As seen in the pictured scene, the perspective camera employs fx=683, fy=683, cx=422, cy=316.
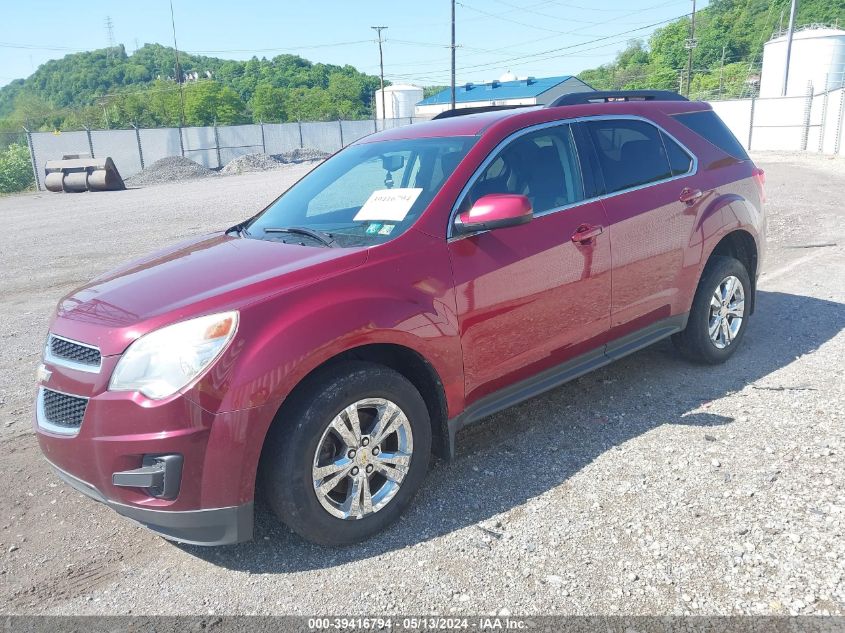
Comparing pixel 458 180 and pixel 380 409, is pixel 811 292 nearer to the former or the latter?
pixel 458 180

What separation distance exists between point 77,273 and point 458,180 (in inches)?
318

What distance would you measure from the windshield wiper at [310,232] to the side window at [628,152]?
5.96ft

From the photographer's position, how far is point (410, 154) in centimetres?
411

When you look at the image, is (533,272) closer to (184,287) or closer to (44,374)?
(184,287)

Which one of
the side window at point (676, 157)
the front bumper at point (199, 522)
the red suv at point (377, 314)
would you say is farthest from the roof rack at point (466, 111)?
the front bumper at point (199, 522)

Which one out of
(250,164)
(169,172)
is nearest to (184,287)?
(169,172)

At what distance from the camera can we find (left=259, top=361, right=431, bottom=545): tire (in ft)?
9.49

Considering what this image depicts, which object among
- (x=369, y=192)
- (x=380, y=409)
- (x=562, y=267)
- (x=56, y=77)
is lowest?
(x=380, y=409)

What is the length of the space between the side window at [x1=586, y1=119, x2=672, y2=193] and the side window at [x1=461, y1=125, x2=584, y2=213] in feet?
0.87

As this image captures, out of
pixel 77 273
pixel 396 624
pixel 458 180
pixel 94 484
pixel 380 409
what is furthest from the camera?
pixel 77 273

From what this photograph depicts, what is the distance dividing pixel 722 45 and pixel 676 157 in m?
93.5

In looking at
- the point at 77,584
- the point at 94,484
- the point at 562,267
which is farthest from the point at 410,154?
the point at 77,584

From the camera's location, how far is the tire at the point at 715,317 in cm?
495

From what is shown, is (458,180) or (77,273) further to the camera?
(77,273)
